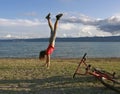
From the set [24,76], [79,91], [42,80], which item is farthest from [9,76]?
[79,91]

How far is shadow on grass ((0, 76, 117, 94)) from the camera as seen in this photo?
1259 cm

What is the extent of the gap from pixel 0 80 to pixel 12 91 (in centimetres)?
222

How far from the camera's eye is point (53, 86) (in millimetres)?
13445

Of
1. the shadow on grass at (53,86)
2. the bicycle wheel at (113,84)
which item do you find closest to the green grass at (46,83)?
the shadow on grass at (53,86)

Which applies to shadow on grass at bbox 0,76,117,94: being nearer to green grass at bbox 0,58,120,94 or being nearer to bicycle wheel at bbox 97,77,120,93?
green grass at bbox 0,58,120,94

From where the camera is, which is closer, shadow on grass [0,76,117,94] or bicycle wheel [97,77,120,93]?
bicycle wheel [97,77,120,93]

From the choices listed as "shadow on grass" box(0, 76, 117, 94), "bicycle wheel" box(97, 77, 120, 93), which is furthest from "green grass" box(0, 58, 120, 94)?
"bicycle wheel" box(97, 77, 120, 93)

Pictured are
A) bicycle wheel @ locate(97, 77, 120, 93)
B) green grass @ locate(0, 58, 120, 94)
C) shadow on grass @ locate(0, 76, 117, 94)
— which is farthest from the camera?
green grass @ locate(0, 58, 120, 94)

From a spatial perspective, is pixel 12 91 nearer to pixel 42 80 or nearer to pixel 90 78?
pixel 42 80

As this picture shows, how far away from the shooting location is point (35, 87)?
13250 mm

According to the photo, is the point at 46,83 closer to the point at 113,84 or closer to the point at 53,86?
the point at 53,86

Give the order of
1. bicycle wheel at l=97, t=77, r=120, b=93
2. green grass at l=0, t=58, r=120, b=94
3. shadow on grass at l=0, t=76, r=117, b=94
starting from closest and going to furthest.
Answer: bicycle wheel at l=97, t=77, r=120, b=93 → shadow on grass at l=0, t=76, r=117, b=94 → green grass at l=0, t=58, r=120, b=94

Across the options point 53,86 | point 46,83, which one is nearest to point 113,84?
point 53,86

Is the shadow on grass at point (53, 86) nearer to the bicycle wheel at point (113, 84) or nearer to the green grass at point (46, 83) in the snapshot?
the green grass at point (46, 83)
